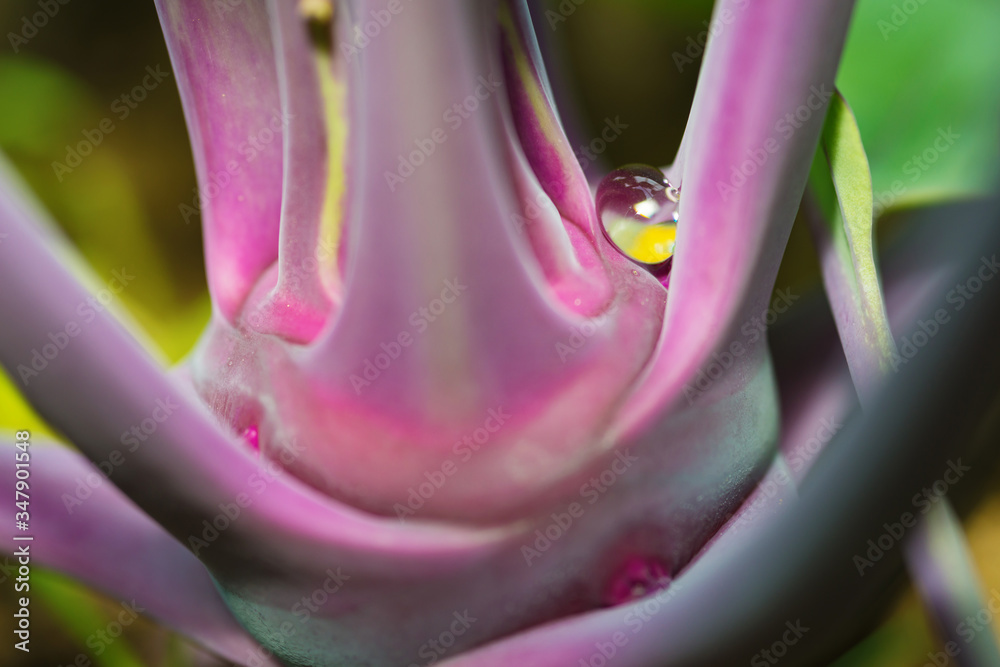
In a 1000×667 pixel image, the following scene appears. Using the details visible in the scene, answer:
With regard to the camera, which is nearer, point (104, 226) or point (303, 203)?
point (303, 203)

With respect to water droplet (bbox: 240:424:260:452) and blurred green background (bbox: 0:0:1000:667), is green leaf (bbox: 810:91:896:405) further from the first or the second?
water droplet (bbox: 240:424:260:452)

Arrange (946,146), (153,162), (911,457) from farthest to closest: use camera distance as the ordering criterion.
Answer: (153,162), (946,146), (911,457)

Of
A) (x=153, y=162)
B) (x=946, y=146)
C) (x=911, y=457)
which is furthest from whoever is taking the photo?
(x=153, y=162)

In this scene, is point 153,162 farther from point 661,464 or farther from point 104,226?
point 661,464

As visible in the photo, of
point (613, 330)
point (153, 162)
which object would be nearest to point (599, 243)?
point (613, 330)

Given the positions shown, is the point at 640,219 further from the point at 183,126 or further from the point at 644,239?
the point at 183,126

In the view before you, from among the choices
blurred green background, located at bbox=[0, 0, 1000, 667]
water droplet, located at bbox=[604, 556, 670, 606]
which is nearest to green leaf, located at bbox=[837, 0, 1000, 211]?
blurred green background, located at bbox=[0, 0, 1000, 667]
